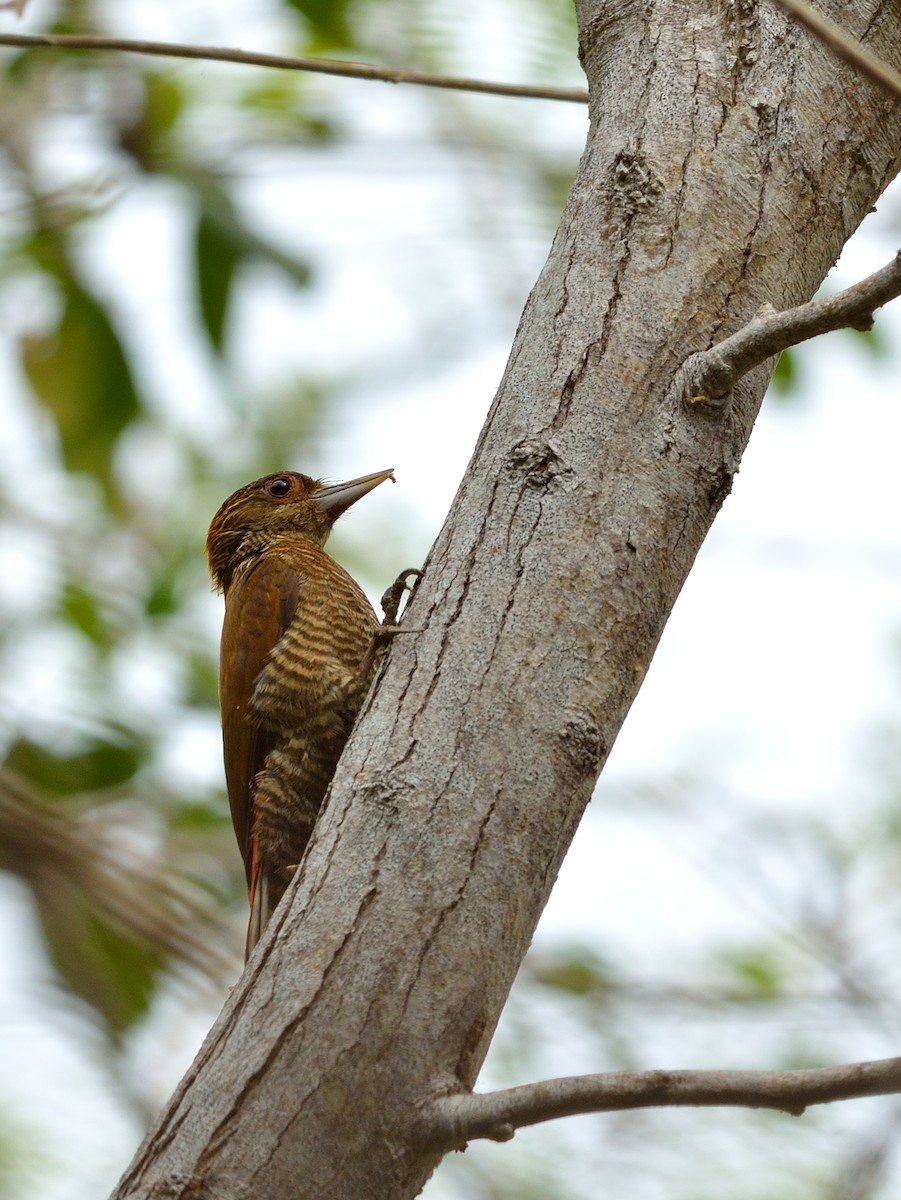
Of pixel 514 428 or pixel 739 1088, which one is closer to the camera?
pixel 739 1088

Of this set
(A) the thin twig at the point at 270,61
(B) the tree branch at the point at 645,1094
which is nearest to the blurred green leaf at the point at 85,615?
(A) the thin twig at the point at 270,61

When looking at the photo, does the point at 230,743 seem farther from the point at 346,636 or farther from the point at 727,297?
the point at 727,297

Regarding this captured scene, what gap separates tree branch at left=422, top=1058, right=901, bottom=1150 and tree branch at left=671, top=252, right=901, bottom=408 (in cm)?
88

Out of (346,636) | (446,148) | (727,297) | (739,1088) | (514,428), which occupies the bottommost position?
(739,1088)

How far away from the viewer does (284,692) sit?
3.40m

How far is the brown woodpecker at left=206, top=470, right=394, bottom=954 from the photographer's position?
323cm

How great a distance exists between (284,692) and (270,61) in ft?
4.71

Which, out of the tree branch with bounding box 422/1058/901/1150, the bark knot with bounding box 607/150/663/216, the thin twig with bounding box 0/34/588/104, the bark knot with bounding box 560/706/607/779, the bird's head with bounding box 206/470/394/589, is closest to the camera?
the tree branch with bounding box 422/1058/901/1150

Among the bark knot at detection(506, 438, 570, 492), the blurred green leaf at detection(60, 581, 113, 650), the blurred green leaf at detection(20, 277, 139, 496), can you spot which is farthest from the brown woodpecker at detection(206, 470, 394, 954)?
the bark knot at detection(506, 438, 570, 492)

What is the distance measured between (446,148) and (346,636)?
9.38 ft

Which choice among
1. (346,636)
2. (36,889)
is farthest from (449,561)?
(346,636)

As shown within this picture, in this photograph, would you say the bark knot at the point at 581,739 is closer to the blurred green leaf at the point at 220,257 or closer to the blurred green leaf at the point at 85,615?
the blurred green leaf at the point at 220,257

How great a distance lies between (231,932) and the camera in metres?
2.56

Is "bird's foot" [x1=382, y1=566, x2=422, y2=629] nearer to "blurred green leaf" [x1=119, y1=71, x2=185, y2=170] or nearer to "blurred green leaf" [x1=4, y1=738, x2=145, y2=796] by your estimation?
"blurred green leaf" [x1=4, y1=738, x2=145, y2=796]
